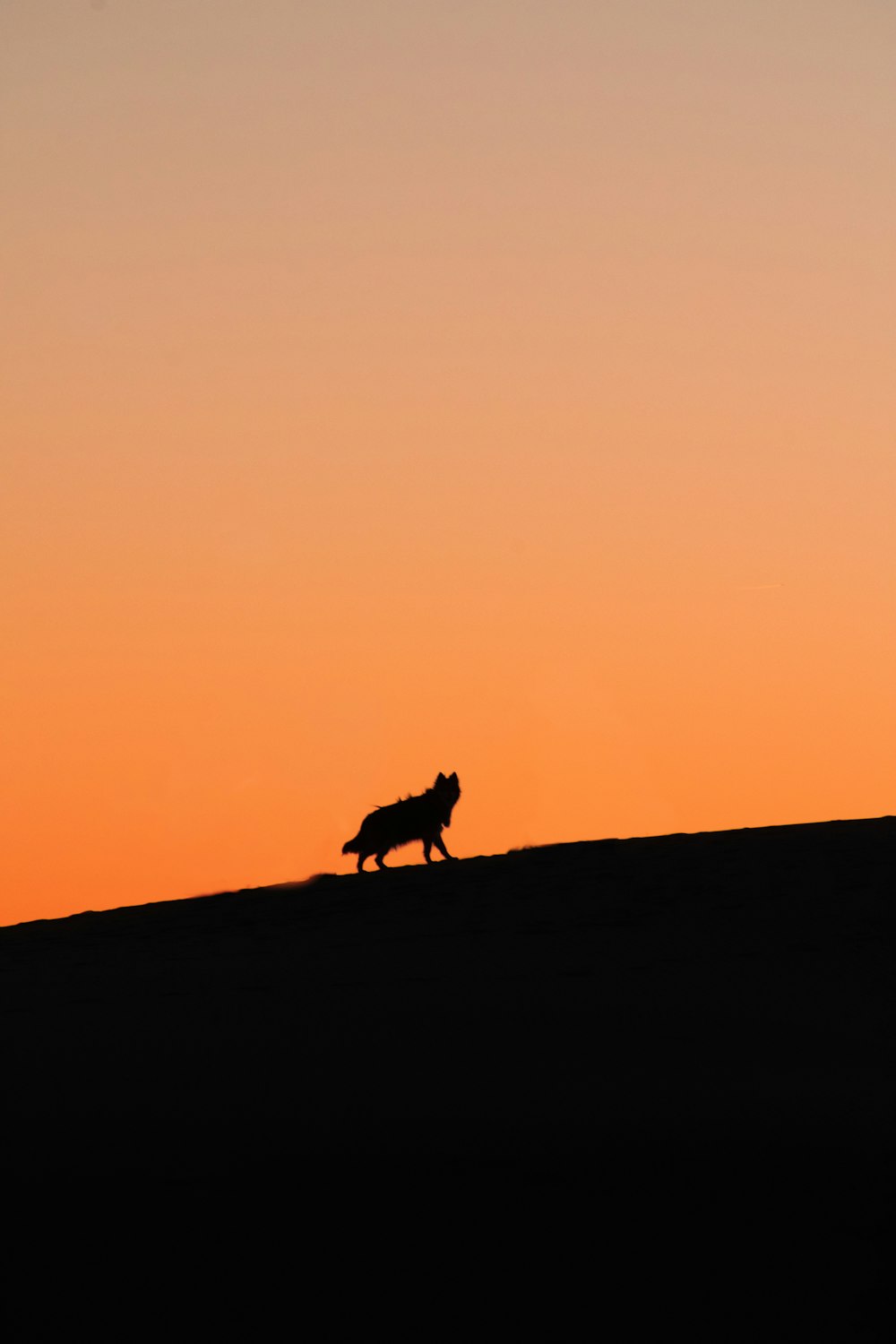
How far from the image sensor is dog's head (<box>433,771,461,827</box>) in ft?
55.3

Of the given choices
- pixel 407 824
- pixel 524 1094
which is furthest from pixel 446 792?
pixel 524 1094

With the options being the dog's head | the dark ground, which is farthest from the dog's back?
the dark ground

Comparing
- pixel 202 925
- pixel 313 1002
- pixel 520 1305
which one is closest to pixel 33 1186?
pixel 520 1305

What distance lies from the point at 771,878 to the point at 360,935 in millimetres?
3656

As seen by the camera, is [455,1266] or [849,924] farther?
[849,924]

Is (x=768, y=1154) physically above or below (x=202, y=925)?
below

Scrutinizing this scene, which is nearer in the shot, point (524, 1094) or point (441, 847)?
point (524, 1094)

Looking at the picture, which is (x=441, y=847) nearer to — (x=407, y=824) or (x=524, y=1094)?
(x=407, y=824)

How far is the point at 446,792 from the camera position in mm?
16938

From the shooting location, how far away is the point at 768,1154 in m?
6.51

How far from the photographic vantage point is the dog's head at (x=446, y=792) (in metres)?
16.8

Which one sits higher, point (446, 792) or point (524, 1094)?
point (446, 792)

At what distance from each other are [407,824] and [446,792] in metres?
0.59

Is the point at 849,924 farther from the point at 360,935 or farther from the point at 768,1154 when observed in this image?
the point at 768,1154
